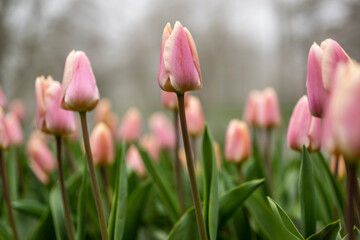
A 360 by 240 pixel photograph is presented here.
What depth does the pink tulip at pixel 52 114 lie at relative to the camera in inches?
32.0

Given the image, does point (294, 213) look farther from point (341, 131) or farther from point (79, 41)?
point (79, 41)

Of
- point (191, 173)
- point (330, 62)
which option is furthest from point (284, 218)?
point (330, 62)

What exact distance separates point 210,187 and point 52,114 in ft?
1.17

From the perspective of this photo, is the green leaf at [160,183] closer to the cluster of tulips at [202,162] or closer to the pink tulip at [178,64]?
the cluster of tulips at [202,162]

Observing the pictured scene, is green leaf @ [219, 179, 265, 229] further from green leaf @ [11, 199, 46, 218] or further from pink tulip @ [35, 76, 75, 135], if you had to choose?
green leaf @ [11, 199, 46, 218]

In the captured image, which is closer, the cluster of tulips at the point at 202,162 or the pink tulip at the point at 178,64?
the cluster of tulips at the point at 202,162

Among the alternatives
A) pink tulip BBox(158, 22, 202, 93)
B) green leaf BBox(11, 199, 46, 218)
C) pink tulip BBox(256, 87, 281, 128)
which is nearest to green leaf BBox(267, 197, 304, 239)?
pink tulip BBox(158, 22, 202, 93)

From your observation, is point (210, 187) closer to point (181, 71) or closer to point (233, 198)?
point (233, 198)

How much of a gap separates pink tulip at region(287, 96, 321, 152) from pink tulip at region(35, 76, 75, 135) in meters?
0.48

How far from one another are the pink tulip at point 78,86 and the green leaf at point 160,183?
0.26 m

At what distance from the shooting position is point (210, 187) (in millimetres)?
760

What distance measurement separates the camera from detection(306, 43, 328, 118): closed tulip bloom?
549mm

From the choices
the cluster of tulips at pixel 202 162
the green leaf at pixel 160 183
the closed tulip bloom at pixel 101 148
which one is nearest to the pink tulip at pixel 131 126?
the cluster of tulips at pixel 202 162

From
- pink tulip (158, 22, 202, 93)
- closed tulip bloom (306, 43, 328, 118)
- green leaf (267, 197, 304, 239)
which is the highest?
pink tulip (158, 22, 202, 93)
